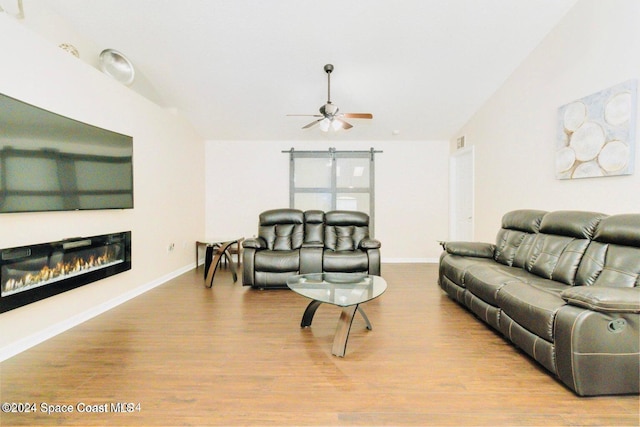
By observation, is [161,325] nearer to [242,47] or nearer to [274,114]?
[242,47]

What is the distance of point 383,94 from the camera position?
13.2 ft

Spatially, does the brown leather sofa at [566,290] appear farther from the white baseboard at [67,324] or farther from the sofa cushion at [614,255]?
the white baseboard at [67,324]

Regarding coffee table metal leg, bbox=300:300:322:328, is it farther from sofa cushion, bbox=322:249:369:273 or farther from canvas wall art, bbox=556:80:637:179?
canvas wall art, bbox=556:80:637:179

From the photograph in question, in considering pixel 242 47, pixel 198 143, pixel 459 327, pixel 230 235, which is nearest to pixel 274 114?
pixel 242 47

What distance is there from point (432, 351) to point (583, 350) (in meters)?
0.89

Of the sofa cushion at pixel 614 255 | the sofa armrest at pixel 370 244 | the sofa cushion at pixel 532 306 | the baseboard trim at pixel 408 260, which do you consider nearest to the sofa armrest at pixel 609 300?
the sofa cushion at pixel 532 306

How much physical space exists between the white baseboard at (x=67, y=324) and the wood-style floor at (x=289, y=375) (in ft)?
0.23

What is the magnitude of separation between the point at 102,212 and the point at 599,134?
497 centimetres

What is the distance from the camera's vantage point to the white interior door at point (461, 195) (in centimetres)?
473

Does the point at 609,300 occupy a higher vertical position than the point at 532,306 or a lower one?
higher

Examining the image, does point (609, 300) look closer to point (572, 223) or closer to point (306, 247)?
point (572, 223)

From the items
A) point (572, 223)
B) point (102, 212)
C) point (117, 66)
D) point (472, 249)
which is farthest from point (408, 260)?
point (117, 66)

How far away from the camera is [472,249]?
10.8 feet

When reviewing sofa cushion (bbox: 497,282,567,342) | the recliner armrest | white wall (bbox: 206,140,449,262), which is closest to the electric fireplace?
the recliner armrest
